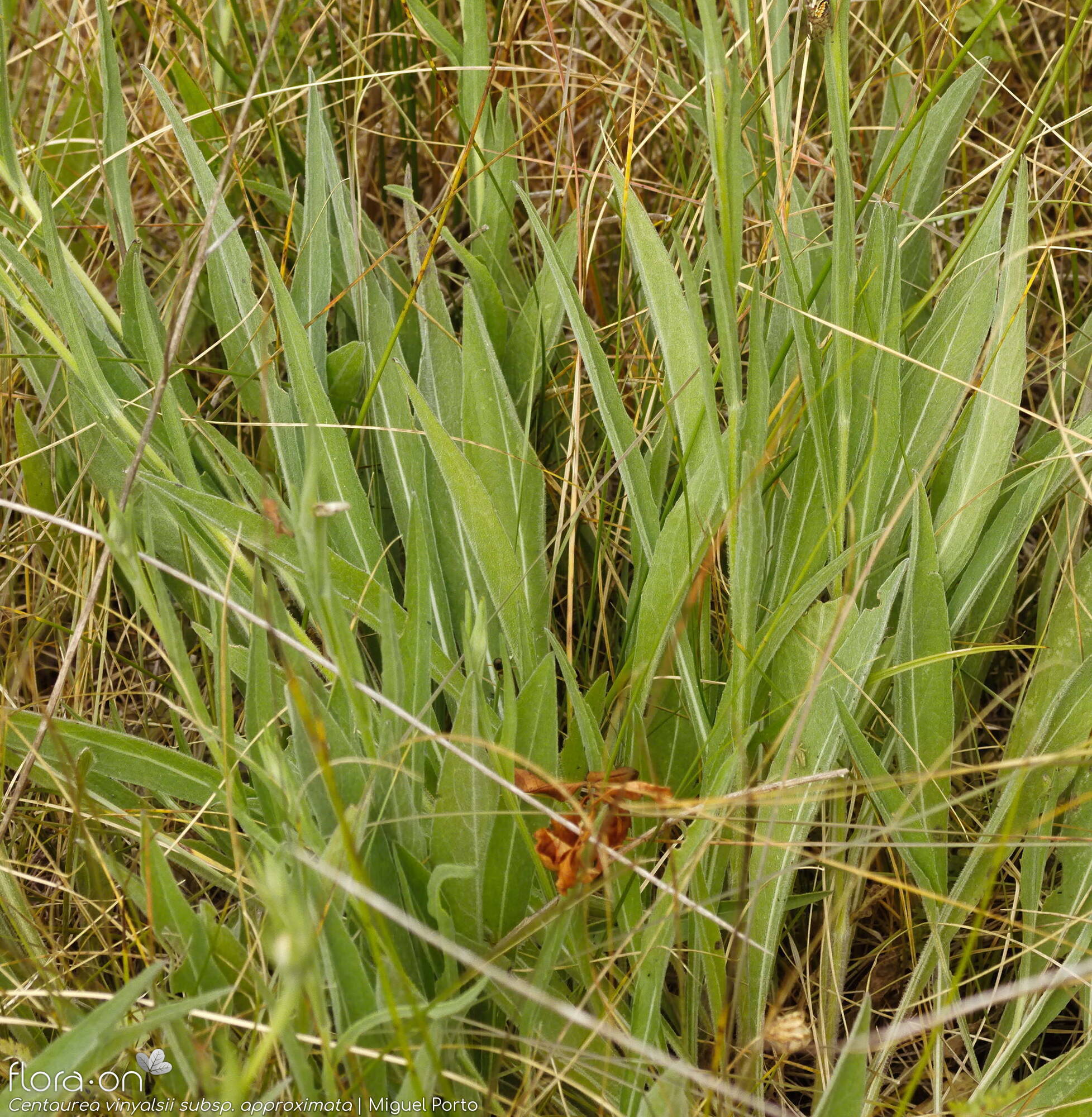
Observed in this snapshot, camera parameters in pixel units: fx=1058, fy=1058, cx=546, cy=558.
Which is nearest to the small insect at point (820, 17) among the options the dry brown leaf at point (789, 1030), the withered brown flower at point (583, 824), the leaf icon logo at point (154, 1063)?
the withered brown flower at point (583, 824)

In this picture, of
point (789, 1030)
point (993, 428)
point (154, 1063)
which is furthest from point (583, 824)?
point (993, 428)

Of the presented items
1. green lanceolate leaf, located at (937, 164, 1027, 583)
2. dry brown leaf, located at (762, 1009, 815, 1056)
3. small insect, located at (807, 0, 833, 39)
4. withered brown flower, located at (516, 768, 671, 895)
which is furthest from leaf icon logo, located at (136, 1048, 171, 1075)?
small insect, located at (807, 0, 833, 39)

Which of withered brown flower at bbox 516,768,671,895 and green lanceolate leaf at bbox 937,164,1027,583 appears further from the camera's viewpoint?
green lanceolate leaf at bbox 937,164,1027,583

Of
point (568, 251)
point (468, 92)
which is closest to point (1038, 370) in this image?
point (568, 251)

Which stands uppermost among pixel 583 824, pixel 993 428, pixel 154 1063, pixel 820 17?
pixel 820 17

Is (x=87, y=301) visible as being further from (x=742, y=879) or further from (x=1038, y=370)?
(x=1038, y=370)

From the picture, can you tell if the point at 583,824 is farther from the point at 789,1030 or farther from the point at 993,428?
the point at 993,428

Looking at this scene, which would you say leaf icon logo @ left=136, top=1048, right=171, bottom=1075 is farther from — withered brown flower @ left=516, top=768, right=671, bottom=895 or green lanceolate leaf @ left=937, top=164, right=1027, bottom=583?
green lanceolate leaf @ left=937, top=164, right=1027, bottom=583
